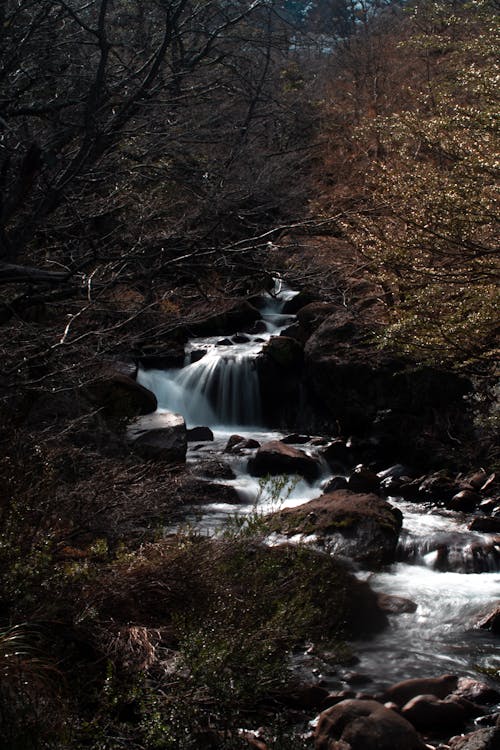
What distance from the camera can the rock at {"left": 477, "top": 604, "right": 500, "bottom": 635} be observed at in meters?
7.12

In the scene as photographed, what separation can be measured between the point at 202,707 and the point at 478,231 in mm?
7955

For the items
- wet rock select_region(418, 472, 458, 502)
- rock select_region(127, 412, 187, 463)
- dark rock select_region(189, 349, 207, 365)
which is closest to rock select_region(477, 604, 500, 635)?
wet rock select_region(418, 472, 458, 502)

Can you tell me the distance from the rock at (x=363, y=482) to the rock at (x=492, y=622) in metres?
4.48

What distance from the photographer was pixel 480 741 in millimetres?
4750

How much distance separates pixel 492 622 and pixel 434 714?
205cm

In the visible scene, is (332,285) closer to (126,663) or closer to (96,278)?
(96,278)

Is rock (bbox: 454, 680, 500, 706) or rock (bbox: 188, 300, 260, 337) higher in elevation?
rock (bbox: 188, 300, 260, 337)

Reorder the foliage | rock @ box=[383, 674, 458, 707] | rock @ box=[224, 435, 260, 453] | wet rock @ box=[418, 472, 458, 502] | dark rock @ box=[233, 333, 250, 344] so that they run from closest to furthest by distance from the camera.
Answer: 1. rock @ box=[383, 674, 458, 707]
2. the foliage
3. wet rock @ box=[418, 472, 458, 502]
4. rock @ box=[224, 435, 260, 453]
5. dark rock @ box=[233, 333, 250, 344]

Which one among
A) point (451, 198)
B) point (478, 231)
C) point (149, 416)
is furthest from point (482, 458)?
point (149, 416)

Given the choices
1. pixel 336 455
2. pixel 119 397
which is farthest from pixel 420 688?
pixel 336 455

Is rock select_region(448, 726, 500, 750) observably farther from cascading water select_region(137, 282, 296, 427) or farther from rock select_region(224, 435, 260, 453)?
cascading water select_region(137, 282, 296, 427)

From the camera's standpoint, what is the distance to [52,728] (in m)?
3.55

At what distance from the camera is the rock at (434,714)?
5.30 m

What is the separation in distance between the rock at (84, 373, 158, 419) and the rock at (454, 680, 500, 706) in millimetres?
6330
